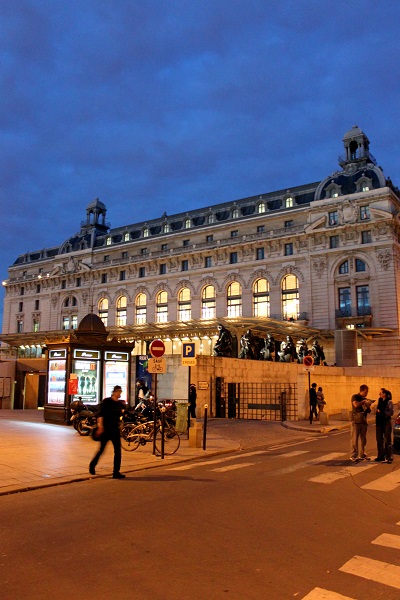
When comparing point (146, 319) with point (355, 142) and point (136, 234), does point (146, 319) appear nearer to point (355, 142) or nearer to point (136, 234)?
point (136, 234)

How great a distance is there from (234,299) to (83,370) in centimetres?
4238

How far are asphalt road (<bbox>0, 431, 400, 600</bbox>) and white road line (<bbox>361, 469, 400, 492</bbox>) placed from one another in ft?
0.07

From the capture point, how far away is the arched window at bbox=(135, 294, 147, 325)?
69.1 meters

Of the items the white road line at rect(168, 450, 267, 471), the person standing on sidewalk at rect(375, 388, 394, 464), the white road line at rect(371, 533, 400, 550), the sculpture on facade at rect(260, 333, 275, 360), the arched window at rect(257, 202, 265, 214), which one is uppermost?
the arched window at rect(257, 202, 265, 214)

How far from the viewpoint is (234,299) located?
61.7 m

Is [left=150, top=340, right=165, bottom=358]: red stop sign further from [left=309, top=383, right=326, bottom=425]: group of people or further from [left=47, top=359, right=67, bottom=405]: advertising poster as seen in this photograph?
[left=309, top=383, right=326, bottom=425]: group of people

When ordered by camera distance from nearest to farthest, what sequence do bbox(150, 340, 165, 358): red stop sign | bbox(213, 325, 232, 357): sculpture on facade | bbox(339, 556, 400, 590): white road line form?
bbox(339, 556, 400, 590): white road line → bbox(150, 340, 165, 358): red stop sign → bbox(213, 325, 232, 357): sculpture on facade

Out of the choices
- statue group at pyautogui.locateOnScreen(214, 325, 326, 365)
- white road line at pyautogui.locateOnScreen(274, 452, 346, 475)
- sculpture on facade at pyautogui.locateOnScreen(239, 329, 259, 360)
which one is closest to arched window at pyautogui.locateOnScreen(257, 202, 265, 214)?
statue group at pyautogui.locateOnScreen(214, 325, 326, 365)

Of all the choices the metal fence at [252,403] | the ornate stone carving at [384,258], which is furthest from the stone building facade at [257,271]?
the metal fence at [252,403]

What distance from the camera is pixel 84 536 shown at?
5.91 meters

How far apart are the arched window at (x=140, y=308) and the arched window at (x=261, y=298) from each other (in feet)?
54.8

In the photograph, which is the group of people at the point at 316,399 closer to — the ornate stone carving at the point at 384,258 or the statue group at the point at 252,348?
the statue group at the point at 252,348

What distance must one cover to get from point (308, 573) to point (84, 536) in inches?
103

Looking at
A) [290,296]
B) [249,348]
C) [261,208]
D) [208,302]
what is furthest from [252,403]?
[261,208]
